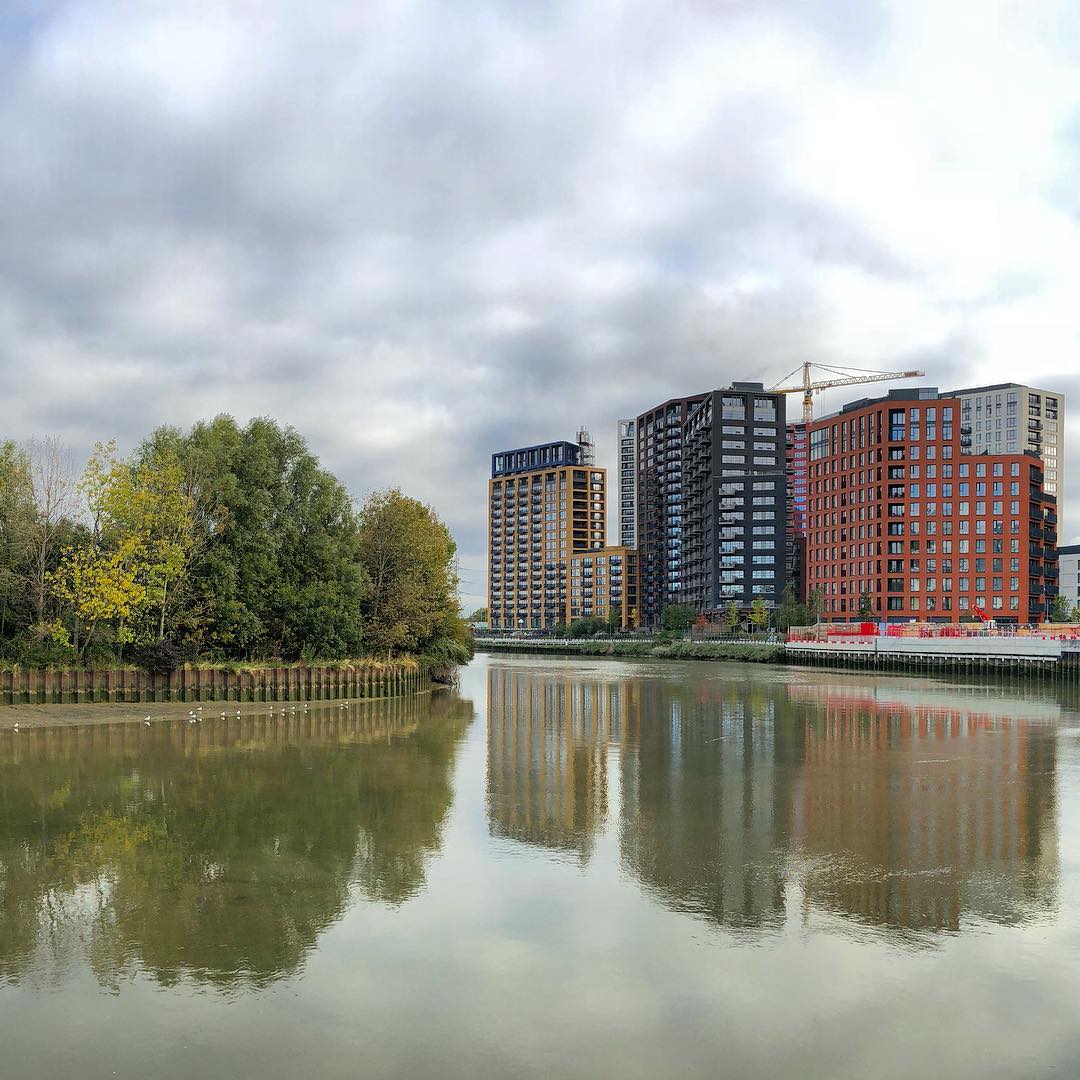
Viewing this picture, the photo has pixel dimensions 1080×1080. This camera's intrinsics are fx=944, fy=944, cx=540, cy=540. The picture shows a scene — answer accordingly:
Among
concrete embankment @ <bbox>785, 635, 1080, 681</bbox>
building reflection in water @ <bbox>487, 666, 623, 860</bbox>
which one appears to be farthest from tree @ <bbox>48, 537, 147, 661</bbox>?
concrete embankment @ <bbox>785, 635, 1080, 681</bbox>

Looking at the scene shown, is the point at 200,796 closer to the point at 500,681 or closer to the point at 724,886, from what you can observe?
the point at 724,886

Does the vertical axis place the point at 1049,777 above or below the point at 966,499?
below

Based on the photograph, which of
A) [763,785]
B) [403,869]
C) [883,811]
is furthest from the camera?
[763,785]

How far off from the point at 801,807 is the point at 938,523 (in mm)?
151714

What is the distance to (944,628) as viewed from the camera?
122312 mm

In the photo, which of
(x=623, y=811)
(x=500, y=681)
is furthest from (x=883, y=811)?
(x=500, y=681)

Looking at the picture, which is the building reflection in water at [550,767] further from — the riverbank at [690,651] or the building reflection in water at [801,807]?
the riverbank at [690,651]

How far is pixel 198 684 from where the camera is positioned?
47.8 m

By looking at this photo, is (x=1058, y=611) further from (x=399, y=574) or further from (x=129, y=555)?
(x=129, y=555)

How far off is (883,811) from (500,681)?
62871mm

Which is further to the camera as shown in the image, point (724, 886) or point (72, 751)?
point (72, 751)

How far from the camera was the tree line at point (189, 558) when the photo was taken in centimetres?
4703

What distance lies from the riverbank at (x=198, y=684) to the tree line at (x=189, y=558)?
45.8 inches

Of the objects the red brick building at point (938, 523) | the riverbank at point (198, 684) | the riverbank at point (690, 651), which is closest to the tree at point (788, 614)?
the red brick building at point (938, 523)
